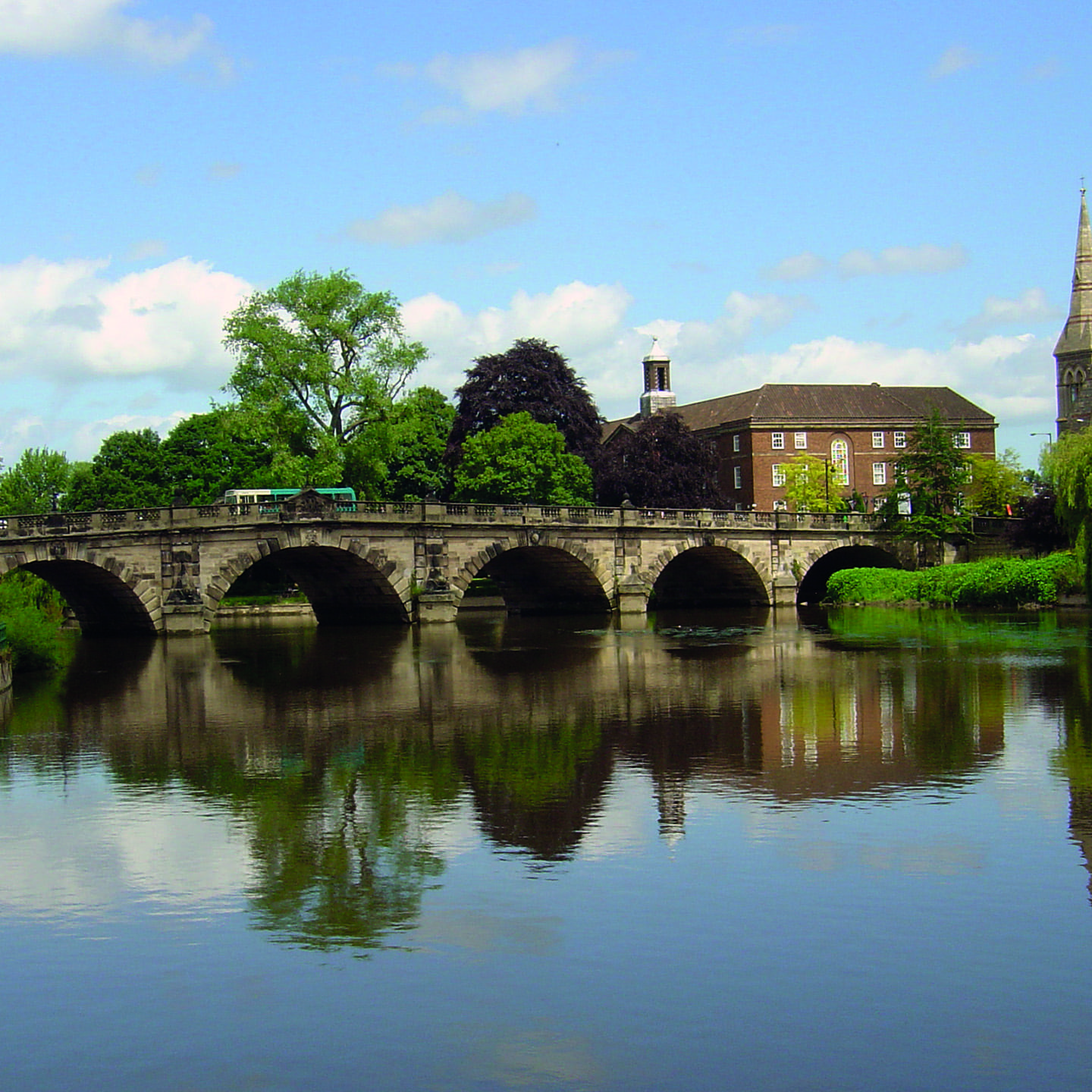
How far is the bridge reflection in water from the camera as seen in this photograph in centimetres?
1672

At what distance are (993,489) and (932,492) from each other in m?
17.0

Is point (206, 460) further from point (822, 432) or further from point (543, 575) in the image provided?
point (822, 432)

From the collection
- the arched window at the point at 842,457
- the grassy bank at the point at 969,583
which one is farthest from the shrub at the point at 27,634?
the arched window at the point at 842,457

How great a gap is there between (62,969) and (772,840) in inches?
325

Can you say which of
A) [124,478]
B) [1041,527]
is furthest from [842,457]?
[124,478]

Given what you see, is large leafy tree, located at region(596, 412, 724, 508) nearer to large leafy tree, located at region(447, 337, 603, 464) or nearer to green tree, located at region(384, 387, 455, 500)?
large leafy tree, located at region(447, 337, 603, 464)

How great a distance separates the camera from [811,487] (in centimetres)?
11369

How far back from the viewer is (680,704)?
100ft

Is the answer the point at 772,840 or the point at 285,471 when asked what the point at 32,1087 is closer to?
the point at 772,840

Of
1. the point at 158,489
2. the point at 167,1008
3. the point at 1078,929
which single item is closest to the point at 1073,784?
the point at 1078,929

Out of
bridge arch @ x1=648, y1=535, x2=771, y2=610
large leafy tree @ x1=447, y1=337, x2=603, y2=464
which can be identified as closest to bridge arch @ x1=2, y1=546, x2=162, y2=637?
bridge arch @ x1=648, y1=535, x2=771, y2=610

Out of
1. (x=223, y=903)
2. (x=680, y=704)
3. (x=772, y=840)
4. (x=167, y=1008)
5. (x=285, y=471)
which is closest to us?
(x=167, y=1008)

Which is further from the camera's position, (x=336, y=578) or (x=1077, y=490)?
(x=336, y=578)

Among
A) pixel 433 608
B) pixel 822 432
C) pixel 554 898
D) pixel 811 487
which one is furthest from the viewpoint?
pixel 822 432
